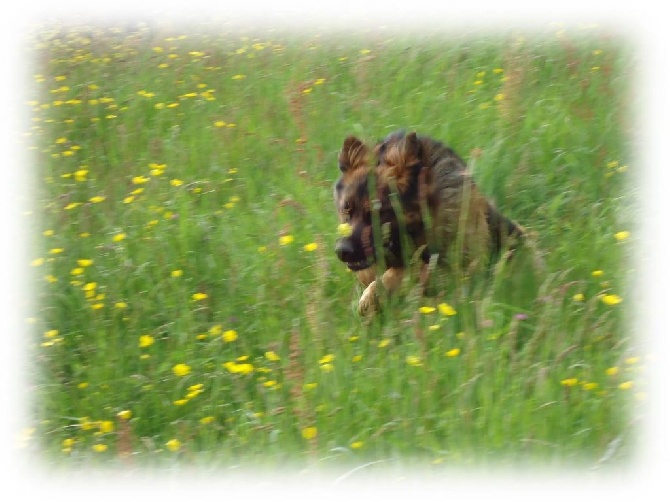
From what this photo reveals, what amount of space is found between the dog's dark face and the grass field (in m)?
0.28

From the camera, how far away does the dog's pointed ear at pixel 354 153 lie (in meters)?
5.29

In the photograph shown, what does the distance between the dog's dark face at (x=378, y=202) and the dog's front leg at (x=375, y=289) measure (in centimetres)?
5

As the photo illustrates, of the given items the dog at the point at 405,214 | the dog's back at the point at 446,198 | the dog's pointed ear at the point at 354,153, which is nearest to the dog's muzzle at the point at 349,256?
the dog at the point at 405,214

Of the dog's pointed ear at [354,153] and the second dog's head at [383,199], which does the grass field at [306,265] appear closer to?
the second dog's head at [383,199]

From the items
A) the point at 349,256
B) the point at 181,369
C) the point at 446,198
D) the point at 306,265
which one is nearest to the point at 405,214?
the point at 446,198

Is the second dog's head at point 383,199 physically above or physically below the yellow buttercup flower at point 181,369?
above

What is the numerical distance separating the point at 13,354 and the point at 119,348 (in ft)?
1.92

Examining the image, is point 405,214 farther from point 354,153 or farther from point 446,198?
point 354,153

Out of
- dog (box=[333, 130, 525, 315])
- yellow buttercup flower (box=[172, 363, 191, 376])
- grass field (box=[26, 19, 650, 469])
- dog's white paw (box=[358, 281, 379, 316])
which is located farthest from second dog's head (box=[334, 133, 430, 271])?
yellow buttercup flower (box=[172, 363, 191, 376])

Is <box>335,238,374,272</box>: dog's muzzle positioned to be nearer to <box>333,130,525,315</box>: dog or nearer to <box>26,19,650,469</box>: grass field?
<box>333,130,525,315</box>: dog

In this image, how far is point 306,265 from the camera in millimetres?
5555

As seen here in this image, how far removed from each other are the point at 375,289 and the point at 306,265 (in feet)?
2.24

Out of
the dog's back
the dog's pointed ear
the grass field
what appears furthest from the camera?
→ the dog's pointed ear

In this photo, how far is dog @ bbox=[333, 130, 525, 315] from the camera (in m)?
5.00
